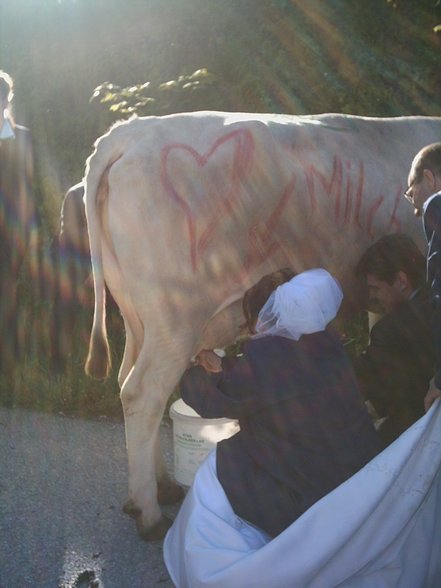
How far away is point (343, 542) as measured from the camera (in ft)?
8.94

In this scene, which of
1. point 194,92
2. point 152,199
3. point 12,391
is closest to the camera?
point 152,199

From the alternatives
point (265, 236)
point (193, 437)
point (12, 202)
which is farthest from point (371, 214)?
point (12, 202)

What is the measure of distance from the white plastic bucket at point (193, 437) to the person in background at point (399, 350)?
793 millimetres

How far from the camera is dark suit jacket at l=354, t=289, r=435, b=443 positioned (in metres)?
3.31

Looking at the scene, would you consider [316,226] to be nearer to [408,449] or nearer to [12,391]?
[408,449]

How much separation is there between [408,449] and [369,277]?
1111 mm

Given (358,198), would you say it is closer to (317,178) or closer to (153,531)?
(317,178)

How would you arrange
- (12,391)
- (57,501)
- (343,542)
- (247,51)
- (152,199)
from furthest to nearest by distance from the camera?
(247,51) → (12,391) → (57,501) → (152,199) → (343,542)

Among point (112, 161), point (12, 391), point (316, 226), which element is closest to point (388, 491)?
point (316, 226)

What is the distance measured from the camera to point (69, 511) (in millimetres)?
3939

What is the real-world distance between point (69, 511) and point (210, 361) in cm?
130

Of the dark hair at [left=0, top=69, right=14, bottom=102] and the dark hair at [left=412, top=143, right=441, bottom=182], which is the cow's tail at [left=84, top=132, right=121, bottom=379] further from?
the dark hair at [left=0, top=69, right=14, bottom=102]

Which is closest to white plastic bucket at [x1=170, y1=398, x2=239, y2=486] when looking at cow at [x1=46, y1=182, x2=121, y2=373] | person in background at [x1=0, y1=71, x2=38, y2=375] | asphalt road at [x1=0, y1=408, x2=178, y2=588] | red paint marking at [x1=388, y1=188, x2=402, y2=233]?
asphalt road at [x1=0, y1=408, x2=178, y2=588]

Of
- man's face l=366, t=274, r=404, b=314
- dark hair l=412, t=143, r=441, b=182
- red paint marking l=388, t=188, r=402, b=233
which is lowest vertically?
man's face l=366, t=274, r=404, b=314
